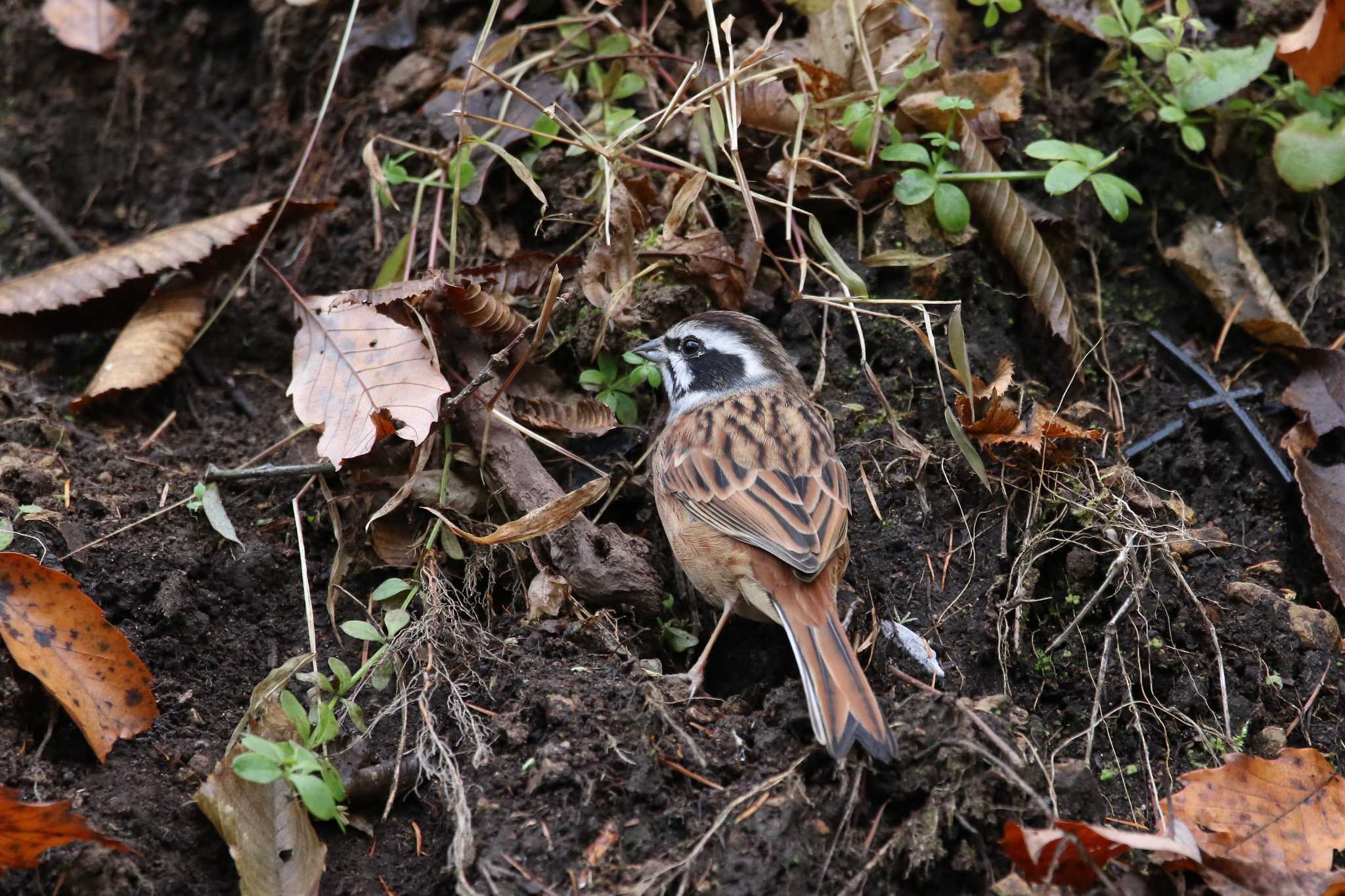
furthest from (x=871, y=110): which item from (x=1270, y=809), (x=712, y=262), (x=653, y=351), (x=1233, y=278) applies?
(x=1270, y=809)

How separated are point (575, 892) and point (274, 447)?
2506mm

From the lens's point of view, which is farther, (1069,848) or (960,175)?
(960,175)

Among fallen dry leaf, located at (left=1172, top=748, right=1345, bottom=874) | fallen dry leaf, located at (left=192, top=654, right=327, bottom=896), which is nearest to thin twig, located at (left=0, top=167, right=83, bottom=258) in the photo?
fallen dry leaf, located at (left=192, top=654, right=327, bottom=896)

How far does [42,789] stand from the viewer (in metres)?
3.70

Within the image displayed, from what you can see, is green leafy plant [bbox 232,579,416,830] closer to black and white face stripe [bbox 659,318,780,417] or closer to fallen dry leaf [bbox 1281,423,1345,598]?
black and white face stripe [bbox 659,318,780,417]

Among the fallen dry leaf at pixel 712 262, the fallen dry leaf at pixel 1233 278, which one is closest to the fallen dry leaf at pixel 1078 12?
the fallen dry leaf at pixel 1233 278

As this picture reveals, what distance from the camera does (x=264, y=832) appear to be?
12.3ft

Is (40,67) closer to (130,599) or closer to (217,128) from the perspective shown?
(217,128)

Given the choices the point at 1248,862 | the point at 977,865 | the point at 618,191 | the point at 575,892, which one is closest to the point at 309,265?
the point at 618,191

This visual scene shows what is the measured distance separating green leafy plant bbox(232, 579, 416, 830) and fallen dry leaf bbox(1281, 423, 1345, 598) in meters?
3.65

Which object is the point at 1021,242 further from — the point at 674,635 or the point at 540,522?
the point at 540,522

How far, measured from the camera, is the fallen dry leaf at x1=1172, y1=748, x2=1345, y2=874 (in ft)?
12.5

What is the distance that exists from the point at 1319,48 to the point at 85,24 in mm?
6482

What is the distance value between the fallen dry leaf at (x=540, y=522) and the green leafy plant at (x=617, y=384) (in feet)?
2.81
